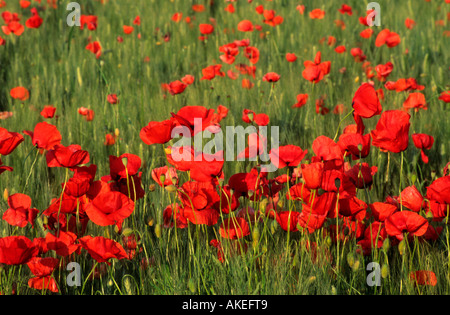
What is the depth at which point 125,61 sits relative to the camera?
9.39ft

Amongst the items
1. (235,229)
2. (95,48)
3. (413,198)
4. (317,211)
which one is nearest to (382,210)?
(413,198)

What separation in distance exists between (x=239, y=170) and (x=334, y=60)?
4.29ft

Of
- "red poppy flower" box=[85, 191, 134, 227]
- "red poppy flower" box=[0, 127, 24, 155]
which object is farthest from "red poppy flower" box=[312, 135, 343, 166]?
"red poppy flower" box=[0, 127, 24, 155]

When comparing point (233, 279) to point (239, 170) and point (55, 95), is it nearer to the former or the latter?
point (239, 170)

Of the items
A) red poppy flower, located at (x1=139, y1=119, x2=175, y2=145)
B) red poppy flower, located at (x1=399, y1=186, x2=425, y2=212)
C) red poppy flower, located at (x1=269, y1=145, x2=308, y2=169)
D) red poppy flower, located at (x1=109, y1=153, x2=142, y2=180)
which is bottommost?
→ red poppy flower, located at (x1=399, y1=186, x2=425, y2=212)

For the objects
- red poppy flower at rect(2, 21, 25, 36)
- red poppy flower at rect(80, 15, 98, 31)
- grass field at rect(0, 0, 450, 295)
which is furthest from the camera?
red poppy flower at rect(80, 15, 98, 31)

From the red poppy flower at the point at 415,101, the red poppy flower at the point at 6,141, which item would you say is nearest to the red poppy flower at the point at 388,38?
the red poppy flower at the point at 415,101

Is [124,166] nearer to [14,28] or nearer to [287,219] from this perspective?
[287,219]

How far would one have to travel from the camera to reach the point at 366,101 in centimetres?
131

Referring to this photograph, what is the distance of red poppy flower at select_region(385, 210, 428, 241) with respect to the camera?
1.19 metres

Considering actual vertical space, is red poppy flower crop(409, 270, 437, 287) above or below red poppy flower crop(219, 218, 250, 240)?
below

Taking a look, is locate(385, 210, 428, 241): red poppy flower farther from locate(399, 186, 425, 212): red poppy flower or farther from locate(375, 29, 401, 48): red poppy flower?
locate(375, 29, 401, 48): red poppy flower

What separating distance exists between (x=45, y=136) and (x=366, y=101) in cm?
79

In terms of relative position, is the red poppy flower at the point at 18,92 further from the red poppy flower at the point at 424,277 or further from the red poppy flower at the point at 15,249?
the red poppy flower at the point at 424,277
